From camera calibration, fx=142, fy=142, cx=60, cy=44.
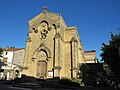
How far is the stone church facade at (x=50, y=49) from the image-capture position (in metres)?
28.0

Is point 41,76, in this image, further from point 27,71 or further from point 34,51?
point 34,51

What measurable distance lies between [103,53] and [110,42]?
2430 mm

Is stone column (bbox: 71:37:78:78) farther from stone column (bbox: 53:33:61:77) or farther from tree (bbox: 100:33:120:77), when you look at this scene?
tree (bbox: 100:33:120:77)

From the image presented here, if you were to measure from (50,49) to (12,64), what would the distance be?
23.2 m

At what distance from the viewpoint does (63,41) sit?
3175cm

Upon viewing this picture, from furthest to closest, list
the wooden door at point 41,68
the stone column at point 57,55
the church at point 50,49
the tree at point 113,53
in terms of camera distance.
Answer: the wooden door at point 41,68, the church at point 50,49, the stone column at point 57,55, the tree at point 113,53

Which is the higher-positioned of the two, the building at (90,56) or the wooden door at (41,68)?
the building at (90,56)

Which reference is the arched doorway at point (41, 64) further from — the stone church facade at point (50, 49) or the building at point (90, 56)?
the building at point (90, 56)

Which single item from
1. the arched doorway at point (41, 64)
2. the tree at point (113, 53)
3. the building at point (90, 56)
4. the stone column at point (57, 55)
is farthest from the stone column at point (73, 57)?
the building at point (90, 56)

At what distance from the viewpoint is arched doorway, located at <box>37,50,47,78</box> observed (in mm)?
28594

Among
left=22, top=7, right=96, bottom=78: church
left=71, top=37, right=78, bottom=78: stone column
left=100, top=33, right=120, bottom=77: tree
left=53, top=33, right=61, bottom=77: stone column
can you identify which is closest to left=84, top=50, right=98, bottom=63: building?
left=22, top=7, right=96, bottom=78: church

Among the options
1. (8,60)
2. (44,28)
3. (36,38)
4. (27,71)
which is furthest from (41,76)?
(8,60)

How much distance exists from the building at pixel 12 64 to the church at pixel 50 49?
56.5 ft

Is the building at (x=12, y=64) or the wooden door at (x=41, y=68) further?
the building at (x=12, y=64)
